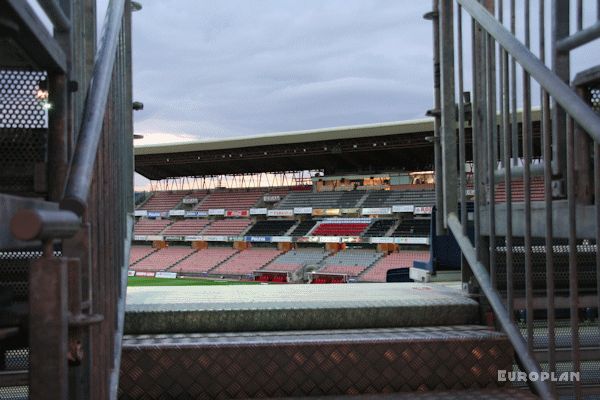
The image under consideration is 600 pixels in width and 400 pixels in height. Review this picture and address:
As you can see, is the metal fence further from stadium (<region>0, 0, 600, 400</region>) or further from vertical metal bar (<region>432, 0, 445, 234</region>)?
vertical metal bar (<region>432, 0, 445, 234</region>)

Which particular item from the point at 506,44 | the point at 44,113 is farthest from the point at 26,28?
the point at 506,44

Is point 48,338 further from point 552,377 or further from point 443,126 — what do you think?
point 443,126

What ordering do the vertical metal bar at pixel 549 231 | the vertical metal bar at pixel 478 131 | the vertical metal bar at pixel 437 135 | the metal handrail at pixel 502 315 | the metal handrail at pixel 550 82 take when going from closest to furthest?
1. the metal handrail at pixel 550 82
2. the vertical metal bar at pixel 549 231
3. the metal handrail at pixel 502 315
4. the vertical metal bar at pixel 478 131
5. the vertical metal bar at pixel 437 135

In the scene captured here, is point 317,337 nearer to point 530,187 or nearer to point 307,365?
point 307,365

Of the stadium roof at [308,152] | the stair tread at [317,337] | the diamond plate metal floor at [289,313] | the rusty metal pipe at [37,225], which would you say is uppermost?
the stadium roof at [308,152]

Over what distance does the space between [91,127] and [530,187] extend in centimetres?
175

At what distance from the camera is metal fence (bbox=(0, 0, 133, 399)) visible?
1165 millimetres

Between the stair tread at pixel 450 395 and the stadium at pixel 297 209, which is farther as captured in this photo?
the stadium at pixel 297 209

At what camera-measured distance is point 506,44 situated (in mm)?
2418

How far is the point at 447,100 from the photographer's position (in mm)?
3562

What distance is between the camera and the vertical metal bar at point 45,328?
3.77 ft

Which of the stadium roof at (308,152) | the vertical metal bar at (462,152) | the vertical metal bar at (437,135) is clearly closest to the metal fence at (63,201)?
the vertical metal bar at (462,152)

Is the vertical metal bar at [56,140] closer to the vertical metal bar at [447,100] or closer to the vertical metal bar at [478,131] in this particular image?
the vertical metal bar at [478,131]

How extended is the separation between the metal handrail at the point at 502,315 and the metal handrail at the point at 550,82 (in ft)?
3.28
